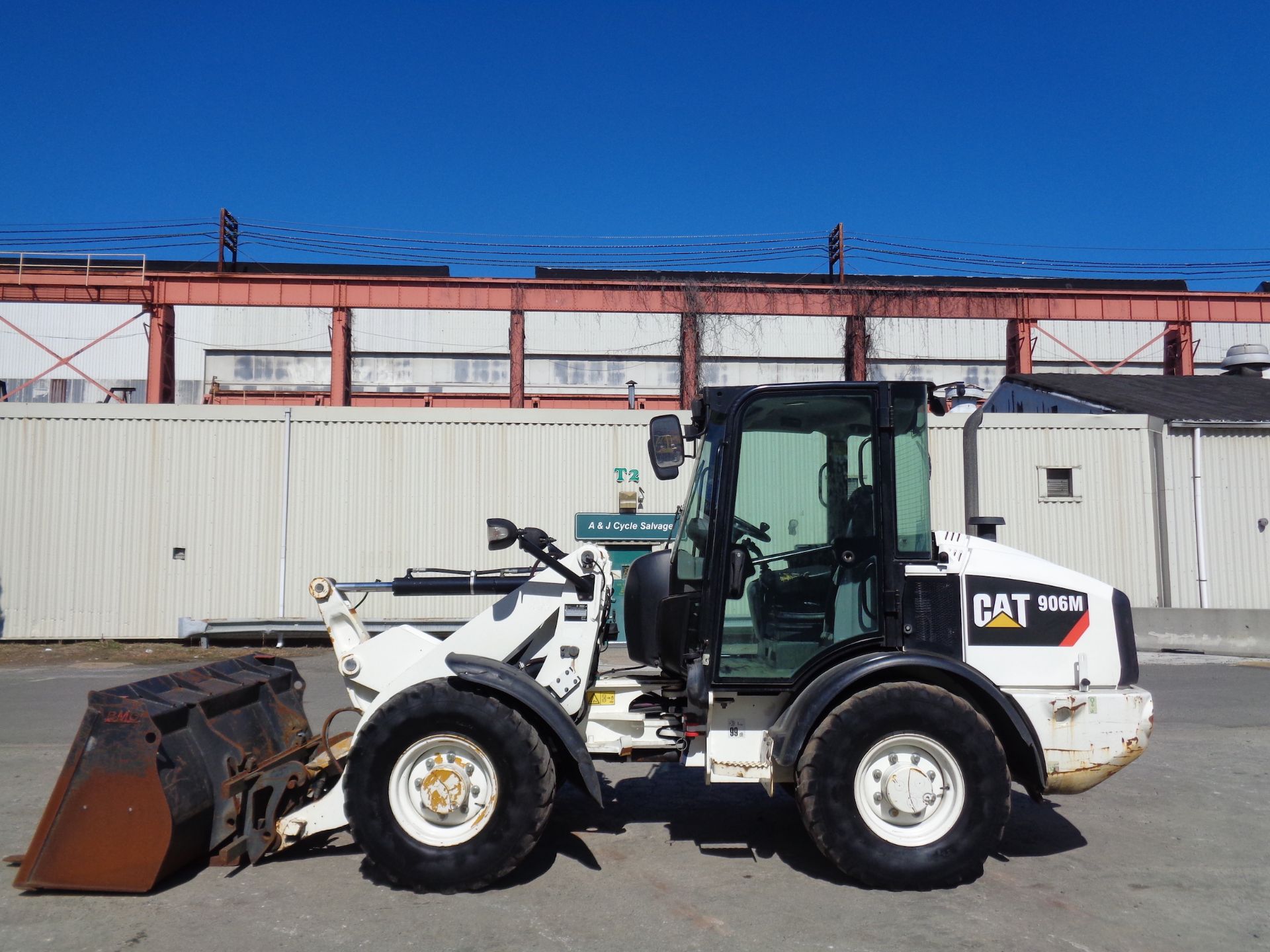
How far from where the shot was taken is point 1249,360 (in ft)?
80.7

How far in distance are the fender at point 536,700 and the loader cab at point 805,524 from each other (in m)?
0.67

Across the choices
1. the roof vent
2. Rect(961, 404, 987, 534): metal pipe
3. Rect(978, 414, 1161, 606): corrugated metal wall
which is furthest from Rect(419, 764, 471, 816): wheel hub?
the roof vent

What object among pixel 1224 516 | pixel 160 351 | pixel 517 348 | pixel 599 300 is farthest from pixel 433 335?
pixel 1224 516

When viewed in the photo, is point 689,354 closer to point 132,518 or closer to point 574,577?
point 132,518

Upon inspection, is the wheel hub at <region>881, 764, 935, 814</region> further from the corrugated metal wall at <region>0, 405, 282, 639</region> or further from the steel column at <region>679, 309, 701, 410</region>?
the steel column at <region>679, 309, 701, 410</region>

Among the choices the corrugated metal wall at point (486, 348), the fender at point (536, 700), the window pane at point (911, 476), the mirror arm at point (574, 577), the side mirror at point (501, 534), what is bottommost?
the fender at point (536, 700)

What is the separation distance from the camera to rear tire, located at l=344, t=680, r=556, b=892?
14.1ft

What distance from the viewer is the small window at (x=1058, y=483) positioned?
1581 cm

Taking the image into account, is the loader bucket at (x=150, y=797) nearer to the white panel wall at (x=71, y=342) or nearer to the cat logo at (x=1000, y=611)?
the cat logo at (x=1000, y=611)

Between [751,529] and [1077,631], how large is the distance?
1.66m

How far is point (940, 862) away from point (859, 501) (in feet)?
5.54

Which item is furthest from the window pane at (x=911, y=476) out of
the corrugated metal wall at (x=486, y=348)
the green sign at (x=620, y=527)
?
the corrugated metal wall at (x=486, y=348)

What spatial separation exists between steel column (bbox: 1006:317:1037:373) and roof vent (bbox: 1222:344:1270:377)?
18.6 ft

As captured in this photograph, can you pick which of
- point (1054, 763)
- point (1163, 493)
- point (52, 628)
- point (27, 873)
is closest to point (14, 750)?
point (27, 873)
